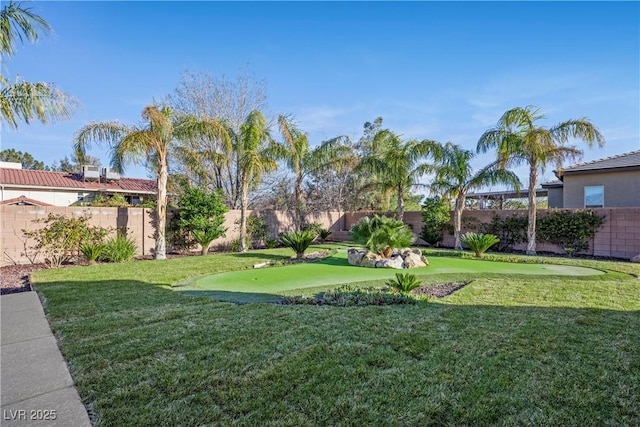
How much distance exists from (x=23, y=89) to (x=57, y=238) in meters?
4.92

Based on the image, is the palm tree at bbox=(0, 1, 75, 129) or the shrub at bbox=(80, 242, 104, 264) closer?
A: the palm tree at bbox=(0, 1, 75, 129)

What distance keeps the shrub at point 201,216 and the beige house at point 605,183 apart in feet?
45.7

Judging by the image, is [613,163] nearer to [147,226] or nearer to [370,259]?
[370,259]

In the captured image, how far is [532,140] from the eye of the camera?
36.1ft

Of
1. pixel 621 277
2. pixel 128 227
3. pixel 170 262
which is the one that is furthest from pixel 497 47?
pixel 128 227

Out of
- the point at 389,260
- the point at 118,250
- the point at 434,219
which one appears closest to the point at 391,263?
the point at 389,260

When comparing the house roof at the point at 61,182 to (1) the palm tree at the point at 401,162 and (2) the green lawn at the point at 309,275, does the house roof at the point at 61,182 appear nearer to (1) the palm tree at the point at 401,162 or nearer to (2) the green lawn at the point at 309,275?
(1) the palm tree at the point at 401,162

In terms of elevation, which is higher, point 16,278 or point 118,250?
point 118,250

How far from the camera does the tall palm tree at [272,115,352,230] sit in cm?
1373

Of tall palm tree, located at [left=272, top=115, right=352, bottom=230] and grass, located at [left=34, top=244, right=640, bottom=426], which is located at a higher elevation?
tall palm tree, located at [left=272, top=115, right=352, bottom=230]

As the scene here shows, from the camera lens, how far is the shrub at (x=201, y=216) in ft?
38.8

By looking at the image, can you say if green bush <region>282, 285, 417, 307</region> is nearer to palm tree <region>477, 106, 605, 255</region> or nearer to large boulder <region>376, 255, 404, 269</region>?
large boulder <region>376, 255, 404, 269</region>

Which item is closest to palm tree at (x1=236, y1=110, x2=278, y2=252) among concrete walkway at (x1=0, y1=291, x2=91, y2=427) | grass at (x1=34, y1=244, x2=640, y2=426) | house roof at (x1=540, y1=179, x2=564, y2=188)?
grass at (x1=34, y1=244, x2=640, y2=426)

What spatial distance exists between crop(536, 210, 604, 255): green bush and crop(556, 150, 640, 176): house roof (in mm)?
3147
